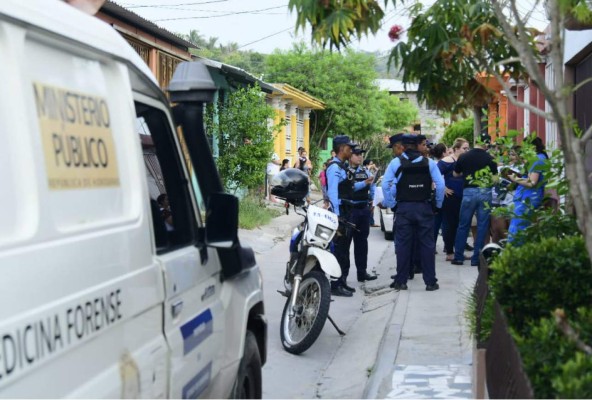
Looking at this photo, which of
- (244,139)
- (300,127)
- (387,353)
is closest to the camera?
(387,353)

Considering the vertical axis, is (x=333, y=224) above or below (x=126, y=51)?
below

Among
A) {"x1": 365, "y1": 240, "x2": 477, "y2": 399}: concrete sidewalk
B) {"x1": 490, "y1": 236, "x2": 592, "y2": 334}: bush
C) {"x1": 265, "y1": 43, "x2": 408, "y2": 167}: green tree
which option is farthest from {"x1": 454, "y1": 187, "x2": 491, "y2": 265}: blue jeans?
{"x1": 265, "y1": 43, "x2": 408, "y2": 167}: green tree

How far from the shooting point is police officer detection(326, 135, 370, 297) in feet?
37.0

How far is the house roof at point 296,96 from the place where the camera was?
1316 inches

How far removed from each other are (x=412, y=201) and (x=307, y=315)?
10.2ft

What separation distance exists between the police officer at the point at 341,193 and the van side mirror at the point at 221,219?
271 inches

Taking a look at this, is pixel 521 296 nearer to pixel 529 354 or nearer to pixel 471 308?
pixel 529 354

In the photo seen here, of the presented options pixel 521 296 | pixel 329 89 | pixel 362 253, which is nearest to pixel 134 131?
pixel 521 296

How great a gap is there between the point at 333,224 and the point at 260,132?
14.0 meters

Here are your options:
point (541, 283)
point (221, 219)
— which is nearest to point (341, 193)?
point (541, 283)

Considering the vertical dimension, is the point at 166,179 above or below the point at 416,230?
above

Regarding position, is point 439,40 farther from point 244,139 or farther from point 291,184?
point 244,139

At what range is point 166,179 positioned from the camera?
4.51 metres

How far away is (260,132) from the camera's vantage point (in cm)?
2289
